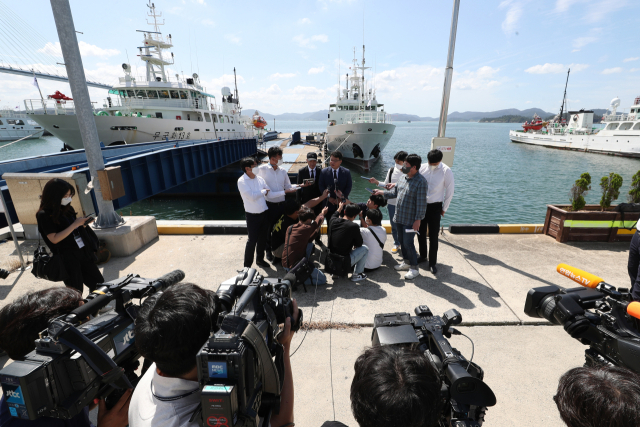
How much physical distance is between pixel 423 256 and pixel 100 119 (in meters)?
22.6

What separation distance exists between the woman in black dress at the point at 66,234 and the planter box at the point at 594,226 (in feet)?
24.7

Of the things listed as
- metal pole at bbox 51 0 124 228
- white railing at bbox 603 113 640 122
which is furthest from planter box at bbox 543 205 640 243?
white railing at bbox 603 113 640 122

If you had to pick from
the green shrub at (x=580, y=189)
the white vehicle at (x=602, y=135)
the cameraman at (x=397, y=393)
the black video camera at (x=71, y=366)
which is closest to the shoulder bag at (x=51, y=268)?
the black video camera at (x=71, y=366)

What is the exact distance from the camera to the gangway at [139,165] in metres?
8.08

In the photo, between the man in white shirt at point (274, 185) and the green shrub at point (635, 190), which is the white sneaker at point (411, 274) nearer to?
the man in white shirt at point (274, 185)

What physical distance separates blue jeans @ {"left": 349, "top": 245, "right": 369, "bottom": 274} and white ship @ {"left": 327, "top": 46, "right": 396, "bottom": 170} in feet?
77.0

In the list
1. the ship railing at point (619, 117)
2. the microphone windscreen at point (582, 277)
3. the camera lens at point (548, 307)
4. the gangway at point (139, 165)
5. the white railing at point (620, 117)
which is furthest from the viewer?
the ship railing at point (619, 117)

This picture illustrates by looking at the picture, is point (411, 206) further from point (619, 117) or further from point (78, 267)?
point (619, 117)

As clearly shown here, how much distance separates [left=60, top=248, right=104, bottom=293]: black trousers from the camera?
3330mm

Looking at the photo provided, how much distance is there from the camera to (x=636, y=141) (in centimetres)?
3366

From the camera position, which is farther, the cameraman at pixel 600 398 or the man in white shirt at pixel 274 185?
the man in white shirt at pixel 274 185

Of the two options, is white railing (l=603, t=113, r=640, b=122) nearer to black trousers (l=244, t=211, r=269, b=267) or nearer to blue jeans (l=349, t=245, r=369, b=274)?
blue jeans (l=349, t=245, r=369, b=274)

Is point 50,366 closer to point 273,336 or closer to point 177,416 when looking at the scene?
point 177,416

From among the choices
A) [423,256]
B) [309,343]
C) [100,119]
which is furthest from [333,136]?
[309,343]
